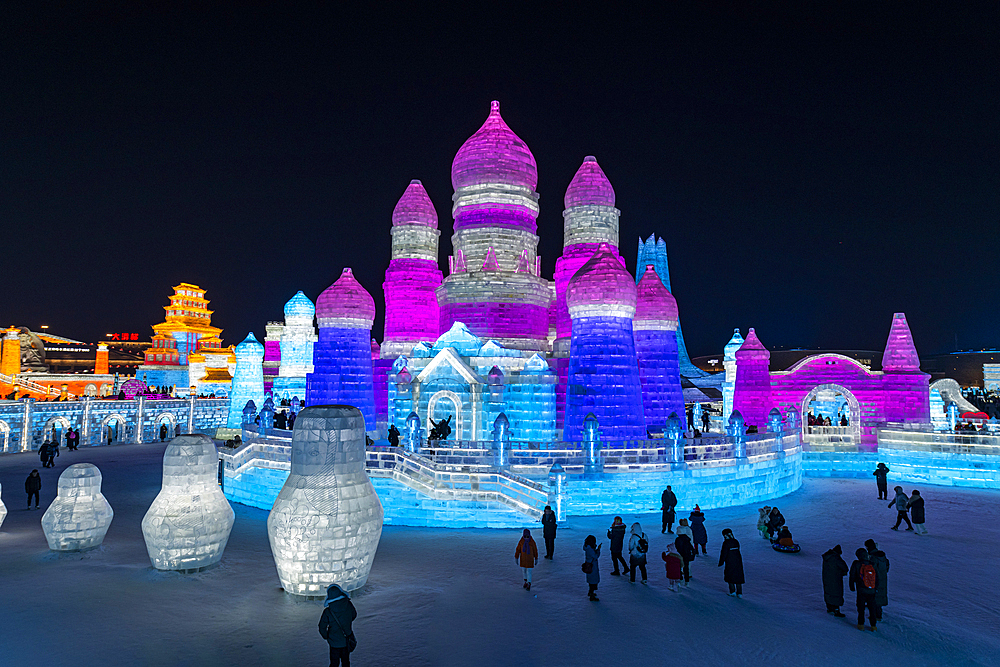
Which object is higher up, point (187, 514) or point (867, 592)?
point (187, 514)

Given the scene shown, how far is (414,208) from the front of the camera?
3344 centimetres

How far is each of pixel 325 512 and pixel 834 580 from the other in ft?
28.2

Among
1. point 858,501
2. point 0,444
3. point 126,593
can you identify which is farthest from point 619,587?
point 0,444

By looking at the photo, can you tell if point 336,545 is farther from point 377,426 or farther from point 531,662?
point 377,426

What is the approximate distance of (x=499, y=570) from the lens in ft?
42.2

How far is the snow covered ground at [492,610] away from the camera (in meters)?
8.59

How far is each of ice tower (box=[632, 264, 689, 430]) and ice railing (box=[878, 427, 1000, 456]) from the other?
9711mm

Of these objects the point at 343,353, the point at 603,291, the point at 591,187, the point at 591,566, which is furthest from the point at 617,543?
the point at 591,187

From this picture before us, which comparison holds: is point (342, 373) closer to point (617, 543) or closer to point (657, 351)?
point (657, 351)

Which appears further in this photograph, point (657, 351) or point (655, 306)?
point (655, 306)

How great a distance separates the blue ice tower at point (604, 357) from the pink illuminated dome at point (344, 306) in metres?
10.3

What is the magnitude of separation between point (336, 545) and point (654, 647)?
17.9ft

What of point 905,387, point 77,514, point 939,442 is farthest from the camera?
point 905,387

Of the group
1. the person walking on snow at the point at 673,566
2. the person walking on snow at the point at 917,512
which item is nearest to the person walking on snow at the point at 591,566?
the person walking on snow at the point at 673,566
